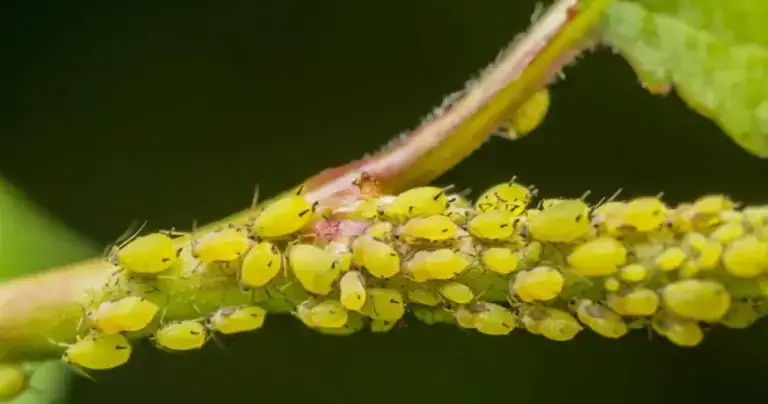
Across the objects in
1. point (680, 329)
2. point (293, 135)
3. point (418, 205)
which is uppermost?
point (293, 135)

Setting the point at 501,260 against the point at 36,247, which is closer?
the point at 501,260

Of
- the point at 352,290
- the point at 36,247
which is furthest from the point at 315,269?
the point at 36,247

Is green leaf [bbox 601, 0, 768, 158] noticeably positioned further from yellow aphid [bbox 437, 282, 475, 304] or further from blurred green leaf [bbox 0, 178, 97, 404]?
blurred green leaf [bbox 0, 178, 97, 404]

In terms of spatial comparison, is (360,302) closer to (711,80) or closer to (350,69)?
(711,80)

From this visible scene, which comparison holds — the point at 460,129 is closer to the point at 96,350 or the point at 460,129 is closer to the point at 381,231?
the point at 381,231

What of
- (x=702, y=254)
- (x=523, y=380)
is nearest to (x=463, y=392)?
(x=523, y=380)

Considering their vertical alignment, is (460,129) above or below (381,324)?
above
